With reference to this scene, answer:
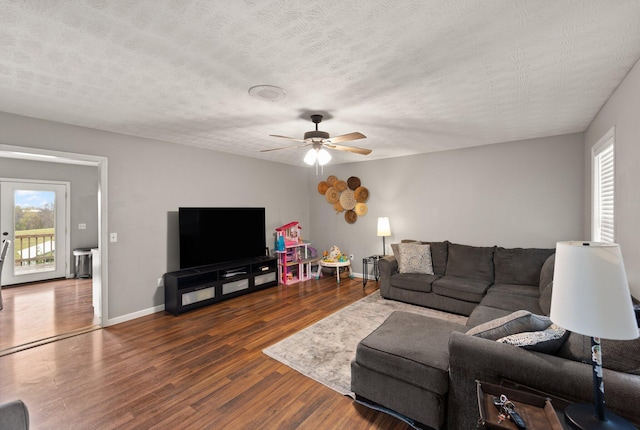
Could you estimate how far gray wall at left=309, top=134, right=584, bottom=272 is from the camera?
4.06 metres

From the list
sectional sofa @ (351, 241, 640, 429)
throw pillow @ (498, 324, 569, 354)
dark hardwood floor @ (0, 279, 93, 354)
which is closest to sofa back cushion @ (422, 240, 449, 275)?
sectional sofa @ (351, 241, 640, 429)

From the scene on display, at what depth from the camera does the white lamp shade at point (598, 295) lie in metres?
1.13

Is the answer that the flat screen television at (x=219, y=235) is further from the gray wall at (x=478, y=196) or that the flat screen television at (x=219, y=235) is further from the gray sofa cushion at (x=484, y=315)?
the gray sofa cushion at (x=484, y=315)

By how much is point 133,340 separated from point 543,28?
175 inches

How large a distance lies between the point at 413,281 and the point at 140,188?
4.06m

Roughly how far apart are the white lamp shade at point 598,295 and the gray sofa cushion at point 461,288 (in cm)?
273

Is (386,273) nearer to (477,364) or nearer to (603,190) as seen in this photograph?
(603,190)

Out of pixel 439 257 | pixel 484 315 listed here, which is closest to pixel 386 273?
pixel 439 257

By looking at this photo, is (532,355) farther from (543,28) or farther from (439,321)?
(543,28)

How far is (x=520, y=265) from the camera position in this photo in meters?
3.87

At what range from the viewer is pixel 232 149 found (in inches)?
188

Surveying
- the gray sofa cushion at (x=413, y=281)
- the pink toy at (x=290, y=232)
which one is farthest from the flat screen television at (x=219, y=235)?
the gray sofa cushion at (x=413, y=281)

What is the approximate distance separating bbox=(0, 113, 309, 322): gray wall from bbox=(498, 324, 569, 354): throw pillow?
4.25 metres

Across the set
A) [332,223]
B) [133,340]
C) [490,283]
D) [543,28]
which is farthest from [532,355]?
[332,223]
